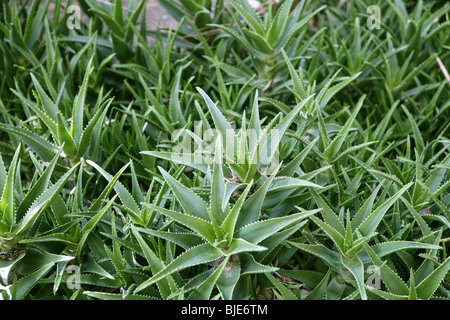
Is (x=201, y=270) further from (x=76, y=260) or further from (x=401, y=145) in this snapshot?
(x=401, y=145)

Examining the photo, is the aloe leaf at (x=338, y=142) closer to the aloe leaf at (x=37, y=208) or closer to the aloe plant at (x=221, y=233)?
the aloe plant at (x=221, y=233)

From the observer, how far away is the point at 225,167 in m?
1.02

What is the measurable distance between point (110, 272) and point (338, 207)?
1.57 feet

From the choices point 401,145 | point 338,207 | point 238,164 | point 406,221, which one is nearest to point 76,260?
point 238,164

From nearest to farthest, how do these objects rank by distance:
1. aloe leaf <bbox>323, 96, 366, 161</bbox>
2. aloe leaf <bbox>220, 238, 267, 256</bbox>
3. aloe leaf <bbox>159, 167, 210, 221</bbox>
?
aloe leaf <bbox>220, 238, 267, 256</bbox> → aloe leaf <bbox>159, 167, 210, 221</bbox> → aloe leaf <bbox>323, 96, 366, 161</bbox>

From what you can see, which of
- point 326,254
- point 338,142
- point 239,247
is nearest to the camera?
point 239,247

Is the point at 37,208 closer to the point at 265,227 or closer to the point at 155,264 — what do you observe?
the point at 155,264

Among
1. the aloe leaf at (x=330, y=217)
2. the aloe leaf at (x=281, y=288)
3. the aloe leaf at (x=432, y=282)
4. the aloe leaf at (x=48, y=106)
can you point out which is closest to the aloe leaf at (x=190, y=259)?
the aloe leaf at (x=281, y=288)

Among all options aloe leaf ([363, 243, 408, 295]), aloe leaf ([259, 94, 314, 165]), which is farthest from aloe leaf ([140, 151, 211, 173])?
aloe leaf ([363, 243, 408, 295])

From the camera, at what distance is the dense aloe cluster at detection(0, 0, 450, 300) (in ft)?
3.04

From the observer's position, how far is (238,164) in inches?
38.3

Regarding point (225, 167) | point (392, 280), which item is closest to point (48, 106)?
point (225, 167)

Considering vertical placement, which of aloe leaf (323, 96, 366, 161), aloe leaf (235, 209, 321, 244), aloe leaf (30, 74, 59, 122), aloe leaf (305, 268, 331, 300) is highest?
aloe leaf (30, 74, 59, 122)

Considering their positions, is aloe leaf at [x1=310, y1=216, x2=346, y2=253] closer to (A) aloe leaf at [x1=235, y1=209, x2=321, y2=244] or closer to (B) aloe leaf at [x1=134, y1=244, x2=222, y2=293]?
(A) aloe leaf at [x1=235, y1=209, x2=321, y2=244]
